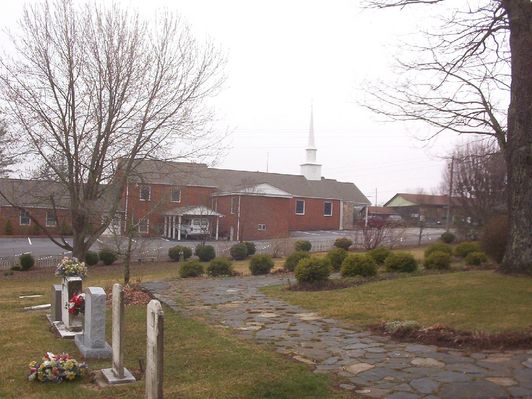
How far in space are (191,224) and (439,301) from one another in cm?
3918

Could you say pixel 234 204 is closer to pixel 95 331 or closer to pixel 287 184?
pixel 287 184

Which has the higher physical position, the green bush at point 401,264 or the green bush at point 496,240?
the green bush at point 496,240

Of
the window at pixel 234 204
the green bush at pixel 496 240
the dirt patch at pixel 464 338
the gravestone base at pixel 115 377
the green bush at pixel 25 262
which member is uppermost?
the window at pixel 234 204

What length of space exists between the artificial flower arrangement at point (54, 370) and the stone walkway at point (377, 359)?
250 cm

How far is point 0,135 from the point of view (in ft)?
82.7

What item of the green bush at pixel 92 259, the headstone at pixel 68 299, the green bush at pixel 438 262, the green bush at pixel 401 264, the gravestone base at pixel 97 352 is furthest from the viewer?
the green bush at pixel 92 259

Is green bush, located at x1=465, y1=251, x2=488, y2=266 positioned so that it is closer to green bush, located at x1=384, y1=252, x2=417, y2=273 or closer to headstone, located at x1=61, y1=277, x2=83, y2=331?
green bush, located at x1=384, y1=252, x2=417, y2=273

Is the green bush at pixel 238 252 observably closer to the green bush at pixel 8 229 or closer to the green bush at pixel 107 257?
the green bush at pixel 107 257

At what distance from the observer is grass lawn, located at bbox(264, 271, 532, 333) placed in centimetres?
836

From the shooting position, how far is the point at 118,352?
243 inches

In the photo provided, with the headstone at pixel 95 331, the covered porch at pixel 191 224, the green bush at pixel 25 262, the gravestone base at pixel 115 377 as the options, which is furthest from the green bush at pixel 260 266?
the covered porch at pixel 191 224

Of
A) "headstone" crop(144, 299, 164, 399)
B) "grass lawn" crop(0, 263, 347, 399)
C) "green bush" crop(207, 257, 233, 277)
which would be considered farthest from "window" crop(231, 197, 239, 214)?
"headstone" crop(144, 299, 164, 399)

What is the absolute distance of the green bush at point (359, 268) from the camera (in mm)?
14344

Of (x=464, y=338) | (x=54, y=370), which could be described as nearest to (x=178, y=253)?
(x=464, y=338)
